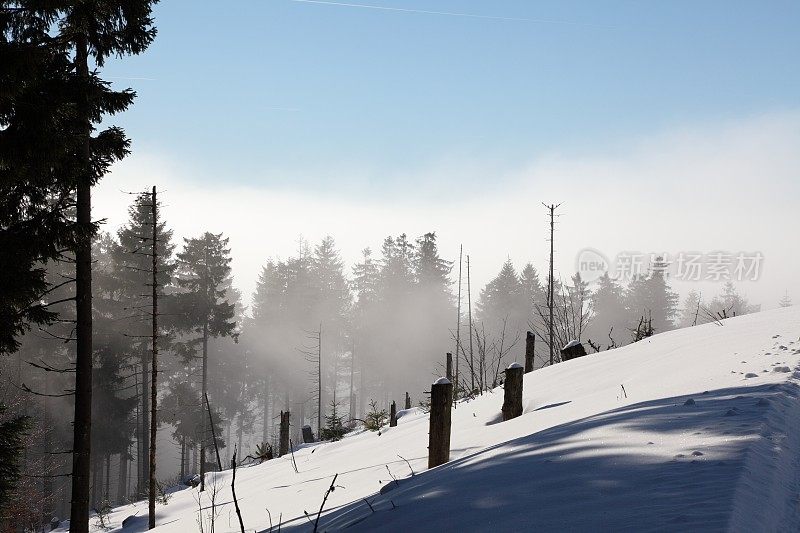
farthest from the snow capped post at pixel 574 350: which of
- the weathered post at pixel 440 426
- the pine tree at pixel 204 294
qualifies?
the pine tree at pixel 204 294

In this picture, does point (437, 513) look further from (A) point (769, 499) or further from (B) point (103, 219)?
(B) point (103, 219)

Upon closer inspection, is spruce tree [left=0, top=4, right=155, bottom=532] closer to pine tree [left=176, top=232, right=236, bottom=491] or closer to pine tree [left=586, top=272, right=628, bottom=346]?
pine tree [left=176, top=232, right=236, bottom=491]

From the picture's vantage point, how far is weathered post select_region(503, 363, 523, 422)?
7.46 meters

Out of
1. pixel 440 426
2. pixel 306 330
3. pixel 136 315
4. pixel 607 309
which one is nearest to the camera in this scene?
pixel 440 426

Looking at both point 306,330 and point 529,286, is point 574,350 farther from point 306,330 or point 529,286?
point 529,286

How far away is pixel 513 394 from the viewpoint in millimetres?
7543

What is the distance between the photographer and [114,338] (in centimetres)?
3203

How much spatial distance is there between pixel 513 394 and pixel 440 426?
215 centimetres

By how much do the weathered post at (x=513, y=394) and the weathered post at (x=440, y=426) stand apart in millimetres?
1856

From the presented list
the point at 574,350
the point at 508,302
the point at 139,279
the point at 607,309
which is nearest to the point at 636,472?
the point at 574,350

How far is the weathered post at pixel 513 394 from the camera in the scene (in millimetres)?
7459

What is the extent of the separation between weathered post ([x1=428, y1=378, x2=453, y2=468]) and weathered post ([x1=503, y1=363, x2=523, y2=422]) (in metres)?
1.86

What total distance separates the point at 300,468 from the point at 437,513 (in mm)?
7575

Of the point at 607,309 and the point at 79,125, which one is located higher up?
the point at 79,125
